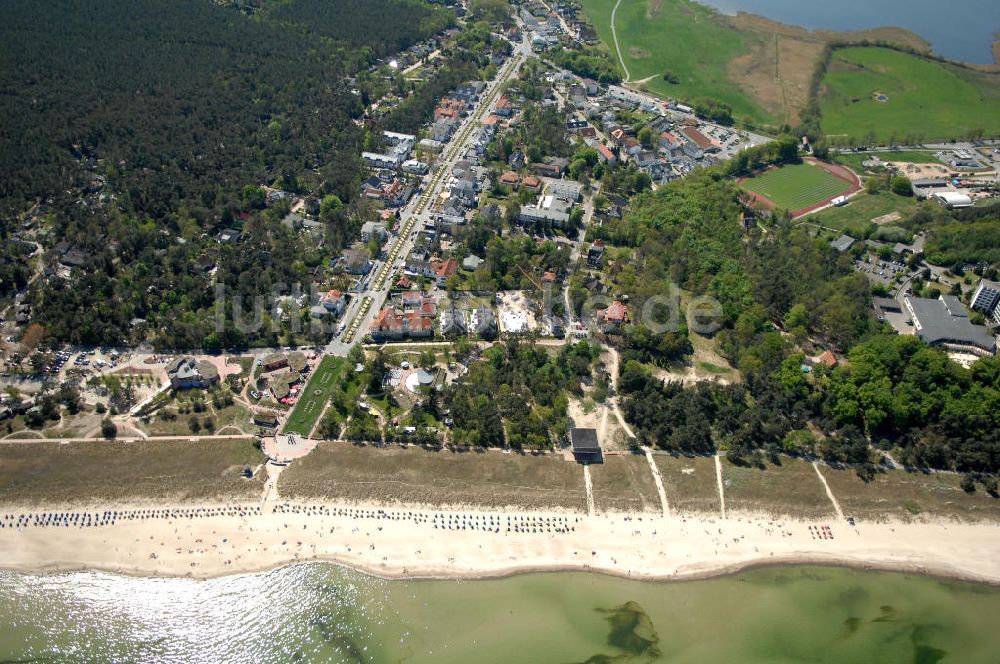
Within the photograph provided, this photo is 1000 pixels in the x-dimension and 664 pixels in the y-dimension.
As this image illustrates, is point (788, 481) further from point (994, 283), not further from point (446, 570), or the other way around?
point (994, 283)

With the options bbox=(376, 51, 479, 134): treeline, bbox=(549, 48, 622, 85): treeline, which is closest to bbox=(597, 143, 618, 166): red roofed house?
bbox=(549, 48, 622, 85): treeline

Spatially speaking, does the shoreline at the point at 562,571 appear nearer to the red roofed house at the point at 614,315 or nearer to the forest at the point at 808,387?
the forest at the point at 808,387

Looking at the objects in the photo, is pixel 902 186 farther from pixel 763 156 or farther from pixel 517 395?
pixel 517 395

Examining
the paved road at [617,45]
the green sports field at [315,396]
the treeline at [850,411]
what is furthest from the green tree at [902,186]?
the green sports field at [315,396]

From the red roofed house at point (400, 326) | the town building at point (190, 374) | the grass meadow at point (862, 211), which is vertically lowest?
the town building at point (190, 374)

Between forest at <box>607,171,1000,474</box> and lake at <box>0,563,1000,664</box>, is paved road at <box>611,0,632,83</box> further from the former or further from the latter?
lake at <box>0,563,1000,664</box>
